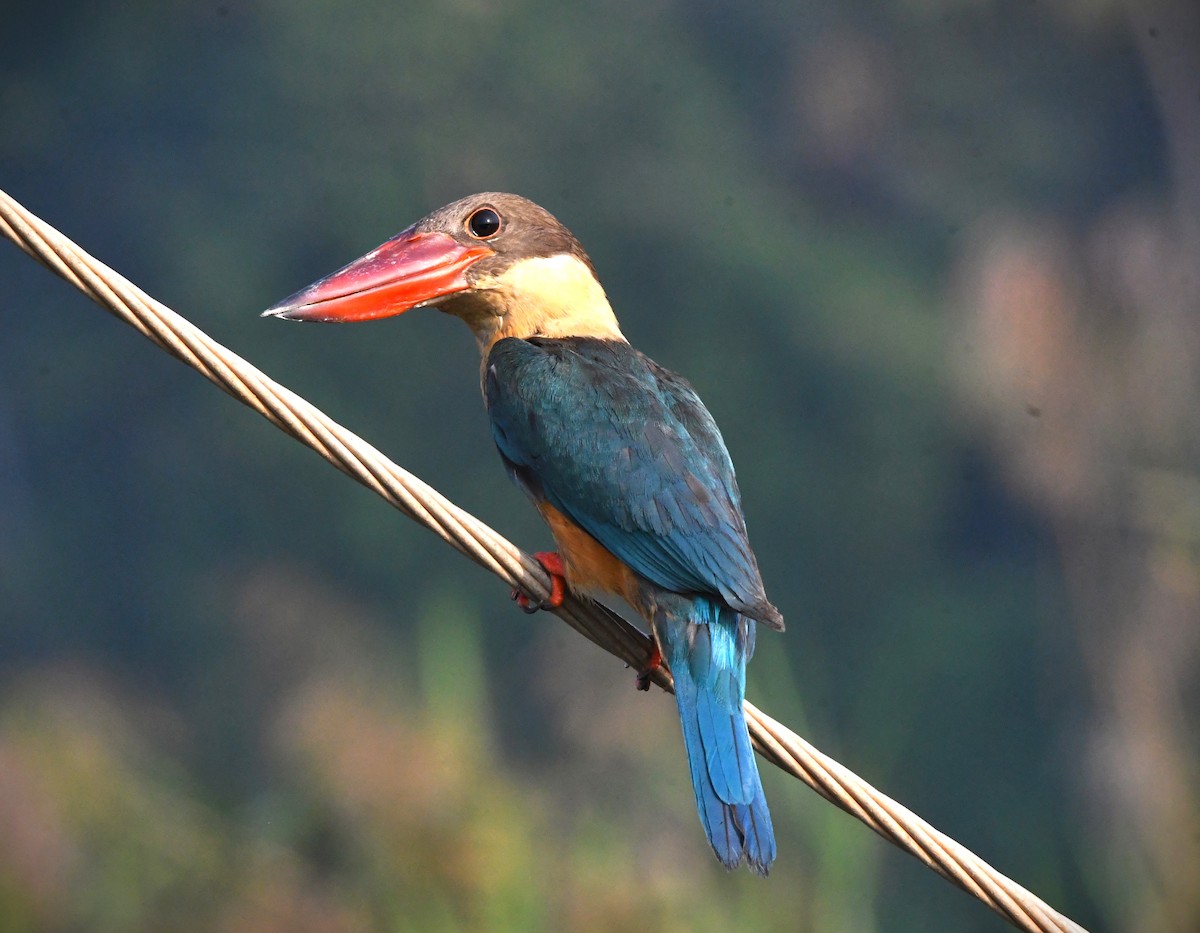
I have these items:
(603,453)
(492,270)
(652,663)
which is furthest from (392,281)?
(652,663)

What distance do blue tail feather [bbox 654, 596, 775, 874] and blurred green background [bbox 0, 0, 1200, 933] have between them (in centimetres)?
136

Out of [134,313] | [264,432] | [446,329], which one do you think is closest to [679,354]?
[446,329]

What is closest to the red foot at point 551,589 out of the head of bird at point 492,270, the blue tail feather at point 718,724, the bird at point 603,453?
the bird at point 603,453

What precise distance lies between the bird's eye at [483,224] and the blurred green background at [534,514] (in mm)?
1099

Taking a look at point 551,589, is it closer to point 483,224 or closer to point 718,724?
point 718,724

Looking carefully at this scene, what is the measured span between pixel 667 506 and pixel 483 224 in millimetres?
696

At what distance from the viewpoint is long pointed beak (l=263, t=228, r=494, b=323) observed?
2.18m

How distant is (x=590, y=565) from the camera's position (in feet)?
6.66

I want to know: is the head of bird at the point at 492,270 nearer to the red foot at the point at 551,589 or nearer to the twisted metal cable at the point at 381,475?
the red foot at the point at 551,589

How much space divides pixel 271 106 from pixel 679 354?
1224 mm

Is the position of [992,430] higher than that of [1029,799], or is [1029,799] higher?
[992,430]

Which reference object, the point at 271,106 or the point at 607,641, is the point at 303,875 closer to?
the point at 607,641

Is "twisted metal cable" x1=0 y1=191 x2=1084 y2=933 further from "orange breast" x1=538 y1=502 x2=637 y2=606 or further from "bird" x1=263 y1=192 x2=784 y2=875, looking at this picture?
"orange breast" x1=538 y1=502 x2=637 y2=606

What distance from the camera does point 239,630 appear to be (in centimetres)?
331
